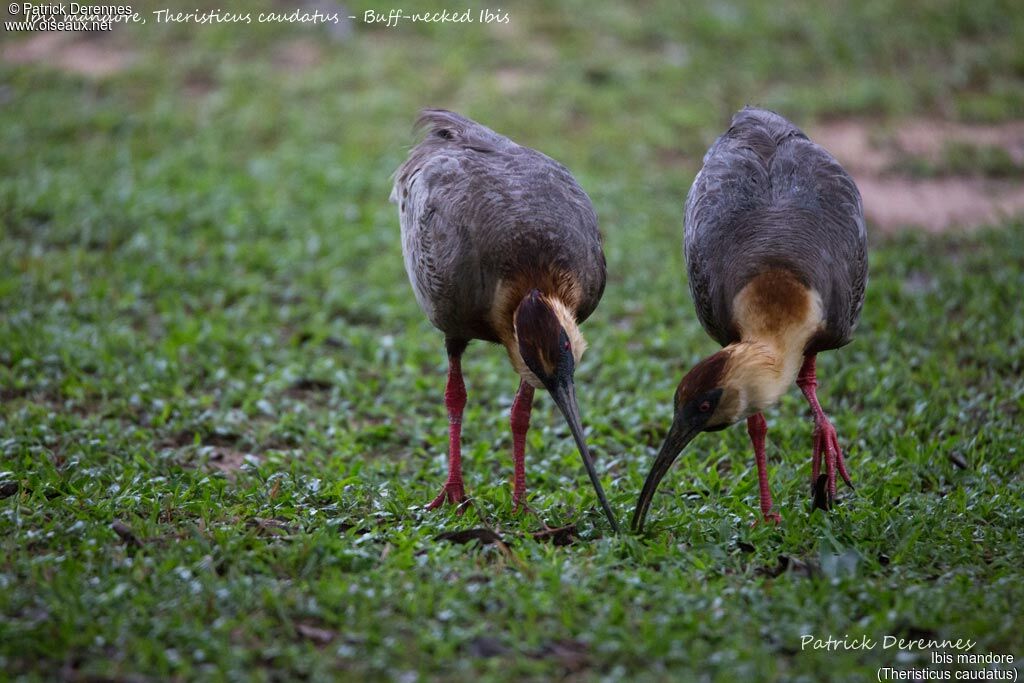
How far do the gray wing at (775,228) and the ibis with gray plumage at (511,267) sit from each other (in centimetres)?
54

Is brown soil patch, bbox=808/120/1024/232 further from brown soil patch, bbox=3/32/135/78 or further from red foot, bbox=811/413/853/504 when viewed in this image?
brown soil patch, bbox=3/32/135/78

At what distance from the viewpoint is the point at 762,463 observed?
17.1 feet

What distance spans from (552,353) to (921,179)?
6190mm

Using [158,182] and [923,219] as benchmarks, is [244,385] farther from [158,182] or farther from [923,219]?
[923,219]

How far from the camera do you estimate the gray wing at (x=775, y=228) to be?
16.3ft

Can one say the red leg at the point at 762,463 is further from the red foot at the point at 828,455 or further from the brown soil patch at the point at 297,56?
the brown soil patch at the point at 297,56

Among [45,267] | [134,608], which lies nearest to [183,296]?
[45,267]

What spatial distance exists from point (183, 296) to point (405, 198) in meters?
2.40

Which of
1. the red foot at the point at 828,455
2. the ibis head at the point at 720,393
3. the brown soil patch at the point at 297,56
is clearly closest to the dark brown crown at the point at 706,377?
the ibis head at the point at 720,393

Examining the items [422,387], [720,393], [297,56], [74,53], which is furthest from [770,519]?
[74,53]

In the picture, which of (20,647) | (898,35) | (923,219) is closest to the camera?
(20,647)

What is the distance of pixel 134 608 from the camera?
388 cm

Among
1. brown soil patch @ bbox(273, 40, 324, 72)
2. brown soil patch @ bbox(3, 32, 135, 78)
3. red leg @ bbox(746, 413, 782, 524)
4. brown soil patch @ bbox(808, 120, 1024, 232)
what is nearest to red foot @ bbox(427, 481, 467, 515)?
red leg @ bbox(746, 413, 782, 524)

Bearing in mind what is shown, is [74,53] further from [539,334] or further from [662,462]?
[662,462]
